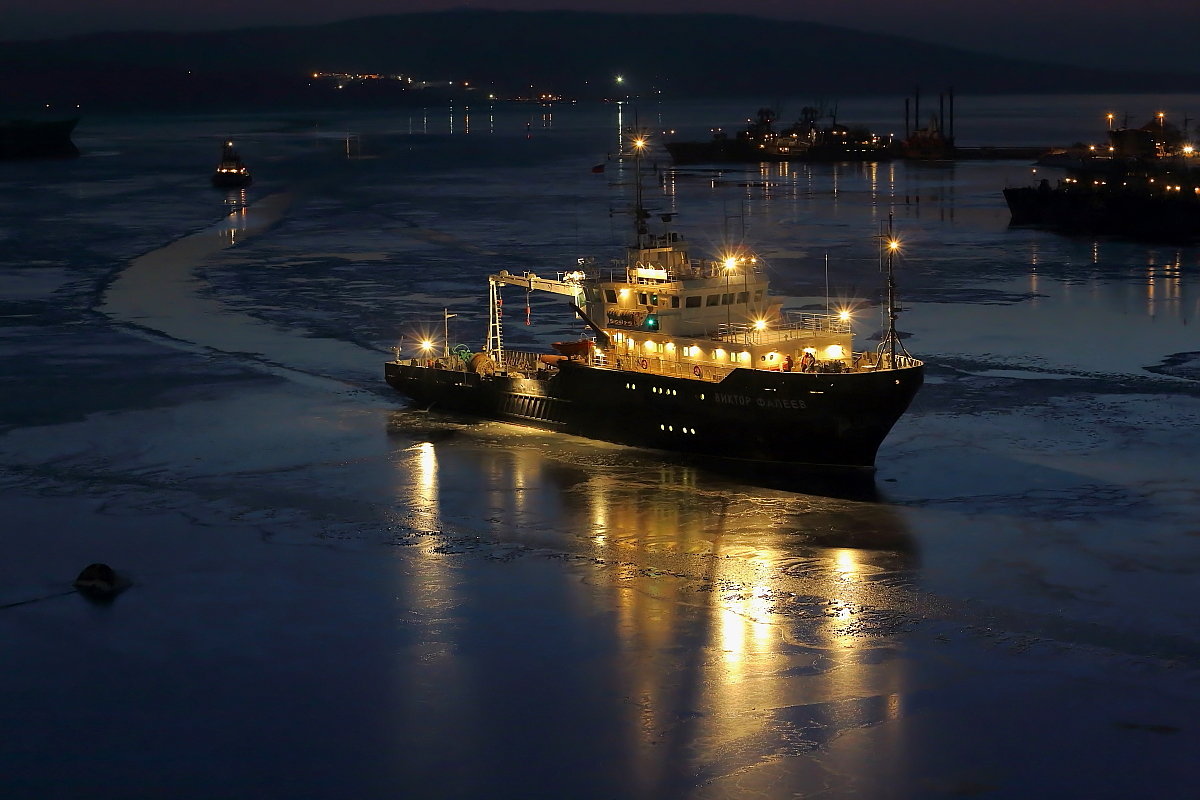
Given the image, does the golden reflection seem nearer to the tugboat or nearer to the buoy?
the tugboat

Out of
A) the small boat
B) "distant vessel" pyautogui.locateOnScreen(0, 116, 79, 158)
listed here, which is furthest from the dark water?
"distant vessel" pyautogui.locateOnScreen(0, 116, 79, 158)

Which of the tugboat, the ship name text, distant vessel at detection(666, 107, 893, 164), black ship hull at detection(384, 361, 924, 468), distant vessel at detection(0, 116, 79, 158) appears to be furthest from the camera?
distant vessel at detection(0, 116, 79, 158)

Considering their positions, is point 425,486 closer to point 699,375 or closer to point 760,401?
point 699,375

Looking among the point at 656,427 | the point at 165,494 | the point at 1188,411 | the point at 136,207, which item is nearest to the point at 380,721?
the point at 165,494

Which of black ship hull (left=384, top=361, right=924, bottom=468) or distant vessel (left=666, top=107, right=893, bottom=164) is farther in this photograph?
distant vessel (left=666, top=107, right=893, bottom=164)

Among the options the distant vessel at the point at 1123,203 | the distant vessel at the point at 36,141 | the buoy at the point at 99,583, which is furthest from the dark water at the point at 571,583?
the distant vessel at the point at 36,141

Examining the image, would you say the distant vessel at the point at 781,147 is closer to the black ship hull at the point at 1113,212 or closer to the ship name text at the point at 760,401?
the black ship hull at the point at 1113,212

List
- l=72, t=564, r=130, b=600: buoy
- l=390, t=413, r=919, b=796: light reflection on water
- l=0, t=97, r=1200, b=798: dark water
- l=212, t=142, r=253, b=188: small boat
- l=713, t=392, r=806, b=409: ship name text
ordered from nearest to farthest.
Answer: l=0, t=97, r=1200, b=798: dark water → l=390, t=413, r=919, b=796: light reflection on water → l=72, t=564, r=130, b=600: buoy → l=713, t=392, r=806, b=409: ship name text → l=212, t=142, r=253, b=188: small boat
